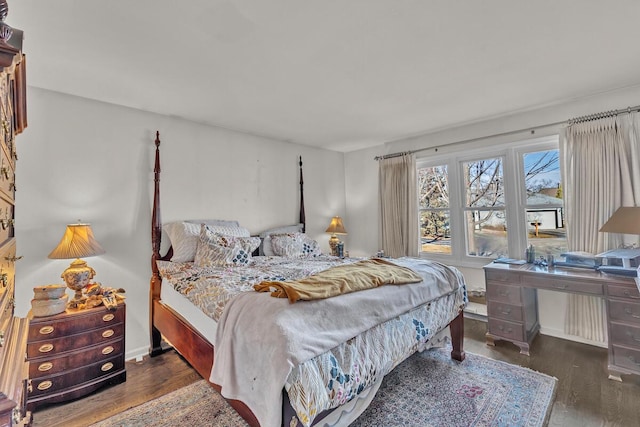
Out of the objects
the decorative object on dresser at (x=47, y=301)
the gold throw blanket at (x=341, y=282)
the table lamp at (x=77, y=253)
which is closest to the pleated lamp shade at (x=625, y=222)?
the gold throw blanket at (x=341, y=282)

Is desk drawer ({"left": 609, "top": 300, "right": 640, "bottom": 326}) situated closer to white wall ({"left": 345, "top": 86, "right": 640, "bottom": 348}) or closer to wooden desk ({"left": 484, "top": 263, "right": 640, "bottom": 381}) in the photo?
wooden desk ({"left": 484, "top": 263, "right": 640, "bottom": 381})

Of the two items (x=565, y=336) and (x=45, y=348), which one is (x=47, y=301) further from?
(x=565, y=336)

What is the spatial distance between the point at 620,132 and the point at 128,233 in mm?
4616

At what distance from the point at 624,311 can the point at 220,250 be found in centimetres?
328

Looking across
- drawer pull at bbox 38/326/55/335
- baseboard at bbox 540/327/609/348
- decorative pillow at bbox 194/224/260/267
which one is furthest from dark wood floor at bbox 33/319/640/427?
decorative pillow at bbox 194/224/260/267

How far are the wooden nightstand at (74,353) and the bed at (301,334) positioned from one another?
0.39 metres

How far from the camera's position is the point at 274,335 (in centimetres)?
127

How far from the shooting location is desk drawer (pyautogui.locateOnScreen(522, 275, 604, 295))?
233 centimetres

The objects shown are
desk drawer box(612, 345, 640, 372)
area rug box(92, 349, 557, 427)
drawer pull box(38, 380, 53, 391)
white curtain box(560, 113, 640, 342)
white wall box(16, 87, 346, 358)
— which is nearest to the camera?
area rug box(92, 349, 557, 427)

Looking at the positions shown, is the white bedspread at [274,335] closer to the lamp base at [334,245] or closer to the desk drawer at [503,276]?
the desk drawer at [503,276]

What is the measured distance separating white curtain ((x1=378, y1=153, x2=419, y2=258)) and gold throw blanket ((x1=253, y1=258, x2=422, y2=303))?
187 cm

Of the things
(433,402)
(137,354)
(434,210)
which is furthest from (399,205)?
(137,354)

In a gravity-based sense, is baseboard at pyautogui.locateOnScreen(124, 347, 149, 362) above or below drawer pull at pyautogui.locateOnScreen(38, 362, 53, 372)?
below

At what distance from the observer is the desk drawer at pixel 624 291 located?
84.6 inches
